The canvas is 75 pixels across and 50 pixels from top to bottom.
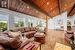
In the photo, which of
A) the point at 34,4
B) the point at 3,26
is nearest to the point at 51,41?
the point at 34,4

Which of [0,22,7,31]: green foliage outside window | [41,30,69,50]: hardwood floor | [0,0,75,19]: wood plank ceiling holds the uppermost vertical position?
[0,0,75,19]: wood plank ceiling

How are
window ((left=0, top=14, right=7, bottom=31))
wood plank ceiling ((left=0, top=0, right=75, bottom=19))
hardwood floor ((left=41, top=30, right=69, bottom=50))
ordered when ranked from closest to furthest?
hardwood floor ((left=41, top=30, right=69, bottom=50)) → wood plank ceiling ((left=0, top=0, right=75, bottom=19)) → window ((left=0, top=14, right=7, bottom=31))

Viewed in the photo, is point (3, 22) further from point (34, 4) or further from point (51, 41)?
point (51, 41)

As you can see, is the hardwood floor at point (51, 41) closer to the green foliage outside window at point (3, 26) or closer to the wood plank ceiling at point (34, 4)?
the wood plank ceiling at point (34, 4)

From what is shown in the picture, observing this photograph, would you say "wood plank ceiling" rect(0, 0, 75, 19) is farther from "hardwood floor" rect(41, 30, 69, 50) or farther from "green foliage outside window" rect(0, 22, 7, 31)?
"hardwood floor" rect(41, 30, 69, 50)

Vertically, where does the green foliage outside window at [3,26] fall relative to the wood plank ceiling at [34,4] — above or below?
below

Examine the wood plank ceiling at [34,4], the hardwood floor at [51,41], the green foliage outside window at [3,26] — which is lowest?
the hardwood floor at [51,41]

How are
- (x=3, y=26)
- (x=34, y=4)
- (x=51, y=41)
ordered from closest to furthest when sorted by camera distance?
(x=34, y=4) < (x=3, y=26) < (x=51, y=41)

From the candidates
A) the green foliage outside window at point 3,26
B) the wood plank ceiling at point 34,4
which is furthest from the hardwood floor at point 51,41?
the green foliage outside window at point 3,26

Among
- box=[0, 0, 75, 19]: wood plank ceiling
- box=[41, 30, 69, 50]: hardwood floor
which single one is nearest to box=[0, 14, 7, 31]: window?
box=[0, 0, 75, 19]: wood plank ceiling

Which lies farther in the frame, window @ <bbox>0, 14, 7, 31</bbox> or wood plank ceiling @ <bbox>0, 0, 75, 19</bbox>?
window @ <bbox>0, 14, 7, 31</bbox>

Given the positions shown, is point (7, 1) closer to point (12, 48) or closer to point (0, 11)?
point (0, 11)

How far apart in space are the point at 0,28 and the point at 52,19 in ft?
47.4

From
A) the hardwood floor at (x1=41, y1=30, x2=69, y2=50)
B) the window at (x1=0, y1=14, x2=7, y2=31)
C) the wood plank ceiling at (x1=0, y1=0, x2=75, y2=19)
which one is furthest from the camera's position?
the window at (x1=0, y1=14, x2=7, y2=31)
